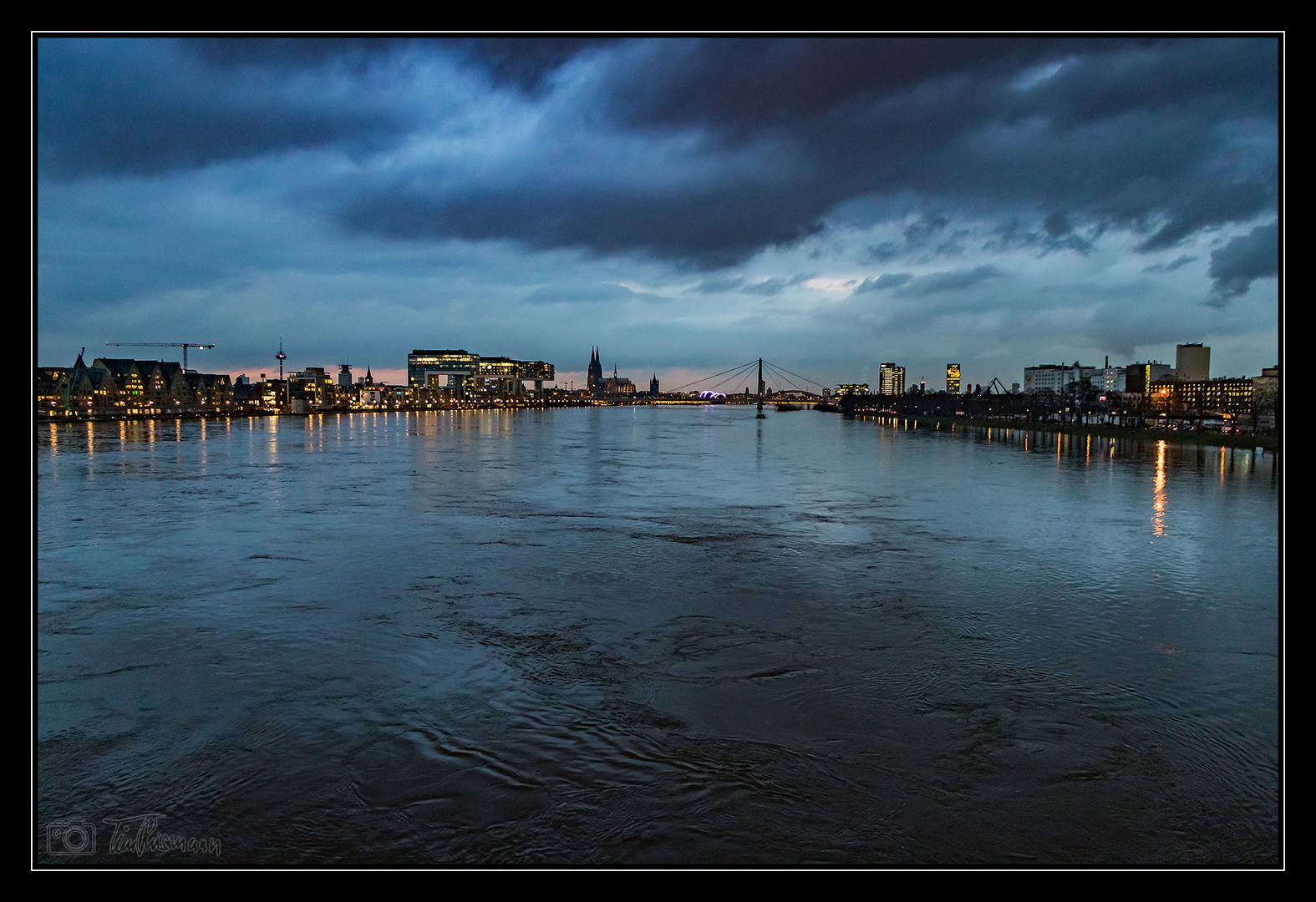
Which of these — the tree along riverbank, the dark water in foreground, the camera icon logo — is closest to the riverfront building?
the dark water in foreground

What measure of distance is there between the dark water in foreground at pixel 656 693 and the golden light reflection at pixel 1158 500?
2.53 ft

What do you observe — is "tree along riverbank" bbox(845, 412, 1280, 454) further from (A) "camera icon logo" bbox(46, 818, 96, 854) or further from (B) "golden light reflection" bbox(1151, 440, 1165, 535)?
(A) "camera icon logo" bbox(46, 818, 96, 854)

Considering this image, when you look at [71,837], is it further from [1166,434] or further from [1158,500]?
[1166,434]

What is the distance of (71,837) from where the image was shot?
552 centimetres

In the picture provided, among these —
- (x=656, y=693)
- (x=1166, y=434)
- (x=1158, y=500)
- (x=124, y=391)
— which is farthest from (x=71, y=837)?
(x=124, y=391)

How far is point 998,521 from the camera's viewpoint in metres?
21.4

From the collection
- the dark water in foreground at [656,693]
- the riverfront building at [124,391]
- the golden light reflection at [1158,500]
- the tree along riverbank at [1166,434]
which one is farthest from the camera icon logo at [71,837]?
the riverfront building at [124,391]

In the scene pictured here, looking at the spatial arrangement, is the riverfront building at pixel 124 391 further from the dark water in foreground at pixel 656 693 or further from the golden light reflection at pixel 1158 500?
the golden light reflection at pixel 1158 500

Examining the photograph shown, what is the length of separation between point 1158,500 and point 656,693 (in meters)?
26.2

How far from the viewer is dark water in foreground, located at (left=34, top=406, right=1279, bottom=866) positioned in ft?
18.3

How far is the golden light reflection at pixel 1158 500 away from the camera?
2036 centimetres

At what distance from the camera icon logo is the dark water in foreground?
3 centimetres
